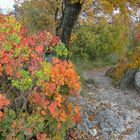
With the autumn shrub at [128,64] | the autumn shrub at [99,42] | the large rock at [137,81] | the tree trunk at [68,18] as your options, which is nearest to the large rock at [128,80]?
the autumn shrub at [128,64]

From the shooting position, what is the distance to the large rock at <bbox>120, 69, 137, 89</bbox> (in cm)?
1405

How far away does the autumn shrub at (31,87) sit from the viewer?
20.4ft

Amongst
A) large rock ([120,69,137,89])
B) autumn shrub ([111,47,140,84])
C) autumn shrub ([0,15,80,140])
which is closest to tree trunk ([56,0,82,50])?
autumn shrub ([111,47,140,84])

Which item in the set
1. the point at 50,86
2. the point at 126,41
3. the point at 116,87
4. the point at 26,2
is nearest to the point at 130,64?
the point at 116,87

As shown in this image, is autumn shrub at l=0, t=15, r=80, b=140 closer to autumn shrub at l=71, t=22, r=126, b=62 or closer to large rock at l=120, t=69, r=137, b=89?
large rock at l=120, t=69, r=137, b=89

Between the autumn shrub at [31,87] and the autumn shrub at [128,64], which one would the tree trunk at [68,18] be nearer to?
the autumn shrub at [128,64]

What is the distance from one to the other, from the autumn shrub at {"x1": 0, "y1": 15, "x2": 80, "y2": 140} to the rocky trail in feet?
6.04

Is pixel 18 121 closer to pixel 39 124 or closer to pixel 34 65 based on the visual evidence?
pixel 39 124

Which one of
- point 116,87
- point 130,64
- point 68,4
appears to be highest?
point 68,4

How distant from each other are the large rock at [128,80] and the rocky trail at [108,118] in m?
1.78

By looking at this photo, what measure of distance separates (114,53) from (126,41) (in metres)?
1.08

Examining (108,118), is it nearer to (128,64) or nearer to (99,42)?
(128,64)

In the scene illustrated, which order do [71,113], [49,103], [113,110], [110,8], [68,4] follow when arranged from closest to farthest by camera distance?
[49,103], [71,113], [113,110], [110,8], [68,4]

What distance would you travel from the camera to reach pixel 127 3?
11523 millimetres
